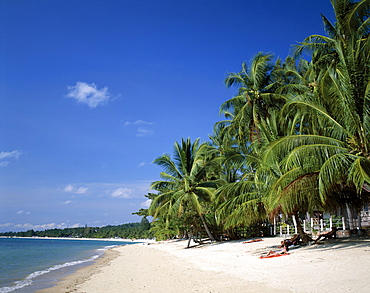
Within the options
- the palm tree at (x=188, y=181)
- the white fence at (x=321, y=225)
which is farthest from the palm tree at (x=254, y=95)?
the white fence at (x=321, y=225)

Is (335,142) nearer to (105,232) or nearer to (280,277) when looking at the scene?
(280,277)

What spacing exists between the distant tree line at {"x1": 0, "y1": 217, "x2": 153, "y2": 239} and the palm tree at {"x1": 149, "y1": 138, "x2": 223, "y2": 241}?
3088cm

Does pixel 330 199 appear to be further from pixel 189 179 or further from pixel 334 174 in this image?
pixel 189 179

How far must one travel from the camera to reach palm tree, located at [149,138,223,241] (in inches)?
768

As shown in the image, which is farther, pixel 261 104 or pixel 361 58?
pixel 261 104

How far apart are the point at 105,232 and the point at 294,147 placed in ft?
374

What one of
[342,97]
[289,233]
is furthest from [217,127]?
[342,97]

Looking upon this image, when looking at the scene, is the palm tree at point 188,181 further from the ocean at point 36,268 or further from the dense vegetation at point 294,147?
the ocean at point 36,268

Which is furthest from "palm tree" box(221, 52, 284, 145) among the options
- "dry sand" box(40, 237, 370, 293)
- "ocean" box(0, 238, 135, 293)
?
"ocean" box(0, 238, 135, 293)

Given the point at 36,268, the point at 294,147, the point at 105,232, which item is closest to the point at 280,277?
the point at 294,147

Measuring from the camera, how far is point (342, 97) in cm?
858

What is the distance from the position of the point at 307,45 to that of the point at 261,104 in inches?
167

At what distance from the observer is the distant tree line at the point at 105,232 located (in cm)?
7991

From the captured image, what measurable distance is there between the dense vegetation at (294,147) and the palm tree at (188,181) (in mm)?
70
